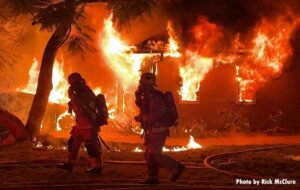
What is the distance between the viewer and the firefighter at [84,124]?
894cm

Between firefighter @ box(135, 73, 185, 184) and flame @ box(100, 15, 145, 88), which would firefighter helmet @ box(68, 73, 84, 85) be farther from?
flame @ box(100, 15, 145, 88)

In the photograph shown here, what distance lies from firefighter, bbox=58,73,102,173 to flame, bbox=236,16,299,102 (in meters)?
13.1

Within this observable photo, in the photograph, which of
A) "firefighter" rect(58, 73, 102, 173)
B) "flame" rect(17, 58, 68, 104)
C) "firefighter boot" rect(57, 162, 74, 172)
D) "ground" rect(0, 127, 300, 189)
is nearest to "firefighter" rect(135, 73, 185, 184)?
"ground" rect(0, 127, 300, 189)

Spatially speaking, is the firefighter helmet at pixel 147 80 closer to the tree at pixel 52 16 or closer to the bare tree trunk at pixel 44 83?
the tree at pixel 52 16

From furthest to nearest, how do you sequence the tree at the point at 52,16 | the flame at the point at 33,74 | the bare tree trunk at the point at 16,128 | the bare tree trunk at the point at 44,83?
the flame at the point at 33,74
the bare tree trunk at the point at 44,83
the bare tree trunk at the point at 16,128
the tree at the point at 52,16

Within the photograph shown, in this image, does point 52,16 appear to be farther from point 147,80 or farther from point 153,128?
point 153,128

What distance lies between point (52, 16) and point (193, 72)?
31.0 feet

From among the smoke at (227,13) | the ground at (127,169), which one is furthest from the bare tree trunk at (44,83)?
the smoke at (227,13)

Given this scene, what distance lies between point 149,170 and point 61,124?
50.2 feet

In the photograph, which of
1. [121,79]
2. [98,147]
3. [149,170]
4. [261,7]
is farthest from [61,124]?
[149,170]

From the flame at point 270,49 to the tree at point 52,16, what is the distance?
8312 mm

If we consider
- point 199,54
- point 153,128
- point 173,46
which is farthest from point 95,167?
point 173,46

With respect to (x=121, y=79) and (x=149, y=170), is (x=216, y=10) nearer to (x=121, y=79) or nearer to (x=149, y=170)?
(x=121, y=79)

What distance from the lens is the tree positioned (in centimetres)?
1320
